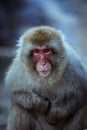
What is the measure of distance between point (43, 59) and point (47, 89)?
1.56ft

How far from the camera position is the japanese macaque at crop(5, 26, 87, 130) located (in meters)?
10.6

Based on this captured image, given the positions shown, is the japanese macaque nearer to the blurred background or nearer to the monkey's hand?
the monkey's hand

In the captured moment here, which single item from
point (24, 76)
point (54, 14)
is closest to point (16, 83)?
point (24, 76)

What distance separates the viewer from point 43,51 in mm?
10578

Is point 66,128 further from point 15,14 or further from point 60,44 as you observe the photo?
point 15,14

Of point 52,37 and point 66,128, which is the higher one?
point 52,37

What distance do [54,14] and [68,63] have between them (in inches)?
198

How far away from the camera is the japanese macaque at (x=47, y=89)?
1062 cm

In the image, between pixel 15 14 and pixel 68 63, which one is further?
pixel 15 14

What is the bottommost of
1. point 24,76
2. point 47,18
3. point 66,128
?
point 66,128

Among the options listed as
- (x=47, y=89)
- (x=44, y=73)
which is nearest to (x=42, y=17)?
(x=47, y=89)

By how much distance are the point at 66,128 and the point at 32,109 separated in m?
0.54

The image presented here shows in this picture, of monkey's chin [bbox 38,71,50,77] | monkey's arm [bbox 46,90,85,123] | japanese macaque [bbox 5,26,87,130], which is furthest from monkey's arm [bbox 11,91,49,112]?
monkey's chin [bbox 38,71,50,77]

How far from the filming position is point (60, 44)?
10.7 m
